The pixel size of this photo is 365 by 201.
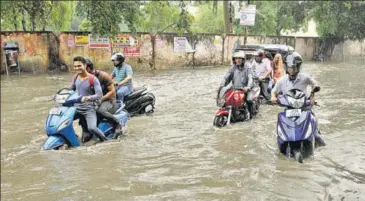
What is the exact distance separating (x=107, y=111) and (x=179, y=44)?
48.4ft

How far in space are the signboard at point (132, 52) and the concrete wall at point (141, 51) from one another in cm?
14

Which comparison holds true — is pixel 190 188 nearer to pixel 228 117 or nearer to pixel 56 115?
pixel 56 115

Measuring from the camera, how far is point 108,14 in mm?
16469

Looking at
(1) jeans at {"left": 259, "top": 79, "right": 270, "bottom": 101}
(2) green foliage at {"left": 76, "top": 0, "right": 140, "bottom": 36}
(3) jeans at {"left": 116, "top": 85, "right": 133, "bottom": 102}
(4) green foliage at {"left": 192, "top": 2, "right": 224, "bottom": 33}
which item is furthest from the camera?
(4) green foliage at {"left": 192, "top": 2, "right": 224, "bottom": 33}

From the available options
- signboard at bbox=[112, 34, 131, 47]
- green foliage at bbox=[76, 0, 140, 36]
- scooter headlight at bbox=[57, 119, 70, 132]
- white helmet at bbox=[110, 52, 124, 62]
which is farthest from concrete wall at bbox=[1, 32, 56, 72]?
scooter headlight at bbox=[57, 119, 70, 132]

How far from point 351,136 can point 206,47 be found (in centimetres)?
1559

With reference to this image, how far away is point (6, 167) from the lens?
5.89m

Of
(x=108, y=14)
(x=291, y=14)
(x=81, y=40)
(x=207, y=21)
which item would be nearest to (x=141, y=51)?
(x=81, y=40)

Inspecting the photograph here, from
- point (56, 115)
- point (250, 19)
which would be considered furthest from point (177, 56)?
point (56, 115)

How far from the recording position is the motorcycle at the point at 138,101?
9742 millimetres

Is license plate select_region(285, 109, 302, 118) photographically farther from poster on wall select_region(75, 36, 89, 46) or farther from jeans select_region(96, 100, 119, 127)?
poster on wall select_region(75, 36, 89, 46)

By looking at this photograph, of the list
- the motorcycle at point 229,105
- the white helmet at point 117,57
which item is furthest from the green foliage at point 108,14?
the motorcycle at point 229,105

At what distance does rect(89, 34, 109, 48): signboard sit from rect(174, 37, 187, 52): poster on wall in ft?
11.9

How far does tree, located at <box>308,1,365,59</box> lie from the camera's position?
25.3 m
